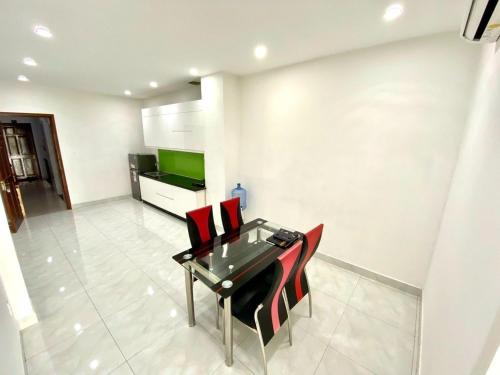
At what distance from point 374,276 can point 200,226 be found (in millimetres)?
2212

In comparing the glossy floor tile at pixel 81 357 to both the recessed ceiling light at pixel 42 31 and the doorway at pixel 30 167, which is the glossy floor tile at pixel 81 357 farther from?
the doorway at pixel 30 167

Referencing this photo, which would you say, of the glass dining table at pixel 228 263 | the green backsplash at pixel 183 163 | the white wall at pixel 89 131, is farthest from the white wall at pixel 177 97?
the glass dining table at pixel 228 263

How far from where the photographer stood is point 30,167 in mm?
7555

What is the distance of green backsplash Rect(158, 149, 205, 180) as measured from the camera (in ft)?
14.5

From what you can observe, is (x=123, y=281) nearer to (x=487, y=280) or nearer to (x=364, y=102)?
(x=487, y=280)

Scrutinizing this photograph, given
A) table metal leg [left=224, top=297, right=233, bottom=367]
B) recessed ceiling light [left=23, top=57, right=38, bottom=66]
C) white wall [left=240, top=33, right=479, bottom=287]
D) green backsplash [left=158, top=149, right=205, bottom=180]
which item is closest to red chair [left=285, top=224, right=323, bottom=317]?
table metal leg [left=224, top=297, right=233, bottom=367]

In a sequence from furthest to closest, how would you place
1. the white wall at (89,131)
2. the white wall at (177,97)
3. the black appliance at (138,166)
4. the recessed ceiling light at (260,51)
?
the black appliance at (138,166), the white wall at (177,97), the white wall at (89,131), the recessed ceiling light at (260,51)

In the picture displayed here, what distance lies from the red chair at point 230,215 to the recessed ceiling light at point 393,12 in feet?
7.17

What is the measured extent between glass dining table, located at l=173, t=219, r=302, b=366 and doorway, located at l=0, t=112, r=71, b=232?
406 cm

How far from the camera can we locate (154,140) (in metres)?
4.61

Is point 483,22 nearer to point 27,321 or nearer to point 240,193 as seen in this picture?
point 240,193

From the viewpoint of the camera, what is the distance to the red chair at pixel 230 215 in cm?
239

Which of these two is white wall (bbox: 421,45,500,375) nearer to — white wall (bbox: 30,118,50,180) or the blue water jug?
the blue water jug

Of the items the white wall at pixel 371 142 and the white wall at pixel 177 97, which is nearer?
the white wall at pixel 371 142
